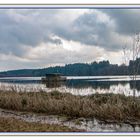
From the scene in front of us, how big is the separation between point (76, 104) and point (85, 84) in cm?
90

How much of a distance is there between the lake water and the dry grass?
0.55 meters

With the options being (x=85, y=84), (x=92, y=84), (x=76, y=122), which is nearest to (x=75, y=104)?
(x=76, y=122)

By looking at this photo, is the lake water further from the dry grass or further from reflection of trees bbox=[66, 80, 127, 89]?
the dry grass

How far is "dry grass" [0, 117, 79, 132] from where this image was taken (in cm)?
668

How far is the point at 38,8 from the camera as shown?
671 centimetres

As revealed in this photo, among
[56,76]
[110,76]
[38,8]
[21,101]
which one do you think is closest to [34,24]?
[38,8]

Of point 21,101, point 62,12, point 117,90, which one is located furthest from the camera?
point 21,101

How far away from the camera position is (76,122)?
24.7 ft

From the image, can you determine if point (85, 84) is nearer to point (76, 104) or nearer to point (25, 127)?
point (76, 104)

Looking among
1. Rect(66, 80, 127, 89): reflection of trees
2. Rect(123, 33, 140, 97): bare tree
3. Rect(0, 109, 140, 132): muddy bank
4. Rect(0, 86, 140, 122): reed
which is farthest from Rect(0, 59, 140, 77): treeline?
Rect(0, 109, 140, 132): muddy bank

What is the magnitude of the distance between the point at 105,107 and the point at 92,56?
98 cm

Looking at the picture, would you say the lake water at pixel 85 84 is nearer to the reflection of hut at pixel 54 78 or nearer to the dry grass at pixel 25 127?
the reflection of hut at pixel 54 78

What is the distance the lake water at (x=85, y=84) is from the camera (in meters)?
6.85

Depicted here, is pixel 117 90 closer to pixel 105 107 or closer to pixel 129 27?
pixel 105 107
